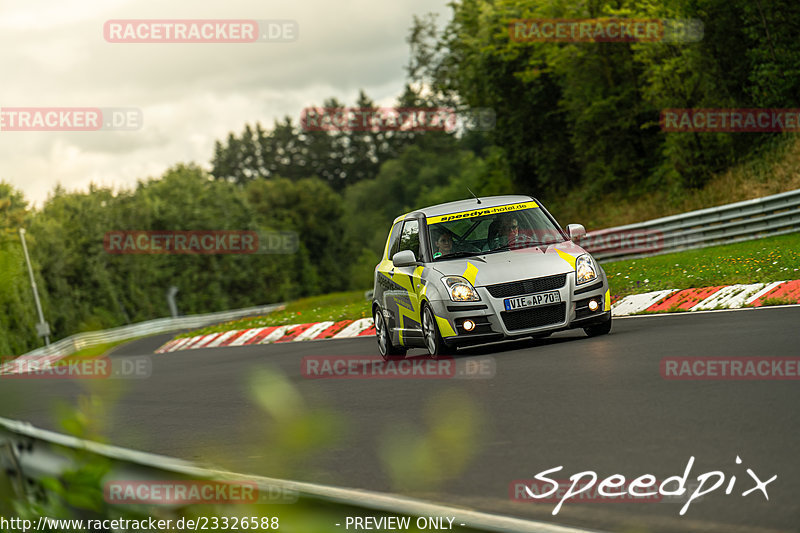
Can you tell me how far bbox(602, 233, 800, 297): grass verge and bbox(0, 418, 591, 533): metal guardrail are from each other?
44.2ft

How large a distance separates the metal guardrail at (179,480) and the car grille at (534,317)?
810cm

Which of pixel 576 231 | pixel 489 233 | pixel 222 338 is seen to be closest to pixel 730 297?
pixel 576 231

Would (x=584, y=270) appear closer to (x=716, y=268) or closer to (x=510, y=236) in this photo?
(x=510, y=236)

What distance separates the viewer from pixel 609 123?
41.4 meters

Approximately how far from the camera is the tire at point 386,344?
1345 cm

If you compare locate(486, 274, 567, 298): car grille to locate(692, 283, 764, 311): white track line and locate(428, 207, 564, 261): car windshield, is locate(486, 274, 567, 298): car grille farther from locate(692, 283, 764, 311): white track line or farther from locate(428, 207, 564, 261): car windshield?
locate(692, 283, 764, 311): white track line

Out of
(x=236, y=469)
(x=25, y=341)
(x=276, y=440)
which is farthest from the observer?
(x=236, y=469)

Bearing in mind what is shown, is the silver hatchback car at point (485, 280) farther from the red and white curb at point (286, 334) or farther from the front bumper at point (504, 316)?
the red and white curb at point (286, 334)

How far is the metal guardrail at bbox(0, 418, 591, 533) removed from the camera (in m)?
2.44

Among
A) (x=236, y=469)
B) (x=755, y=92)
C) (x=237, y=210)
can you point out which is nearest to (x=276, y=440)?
(x=236, y=469)

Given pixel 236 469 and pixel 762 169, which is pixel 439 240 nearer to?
pixel 236 469

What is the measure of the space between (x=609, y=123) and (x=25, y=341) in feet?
126

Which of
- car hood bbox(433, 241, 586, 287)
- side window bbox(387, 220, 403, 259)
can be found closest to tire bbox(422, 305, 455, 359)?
car hood bbox(433, 241, 586, 287)

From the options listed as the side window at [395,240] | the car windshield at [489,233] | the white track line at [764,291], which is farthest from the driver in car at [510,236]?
the white track line at [764,291]
